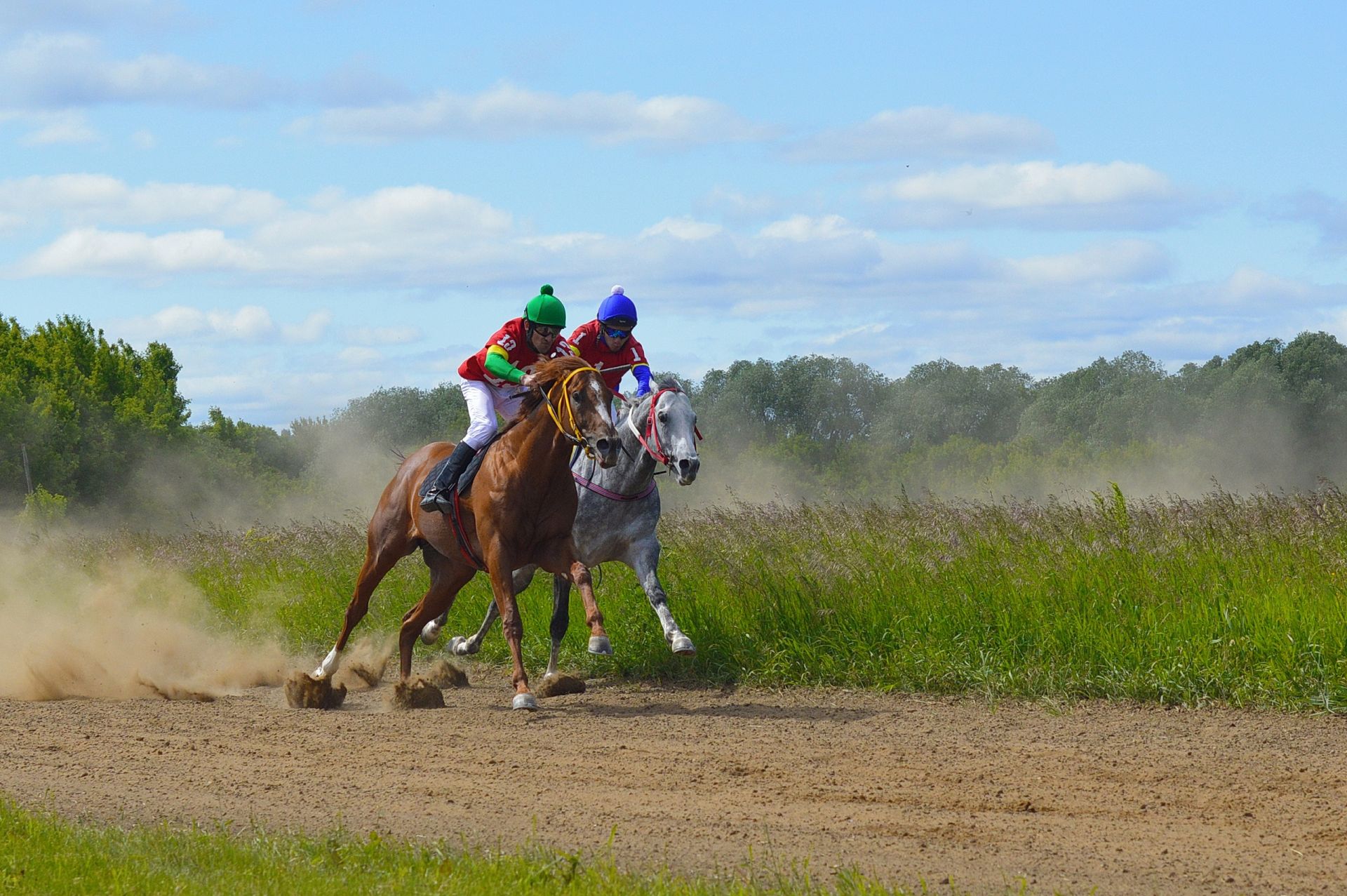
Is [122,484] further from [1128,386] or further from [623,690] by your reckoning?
[623,690]

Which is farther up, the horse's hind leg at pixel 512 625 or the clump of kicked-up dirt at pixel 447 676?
the horse's hind leg at pixel 512 625

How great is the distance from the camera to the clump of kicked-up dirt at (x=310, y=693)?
10.3 metres

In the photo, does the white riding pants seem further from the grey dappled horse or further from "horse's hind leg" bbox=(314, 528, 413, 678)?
"horse's hind leg" bbox=(314, 528, 413, 678)

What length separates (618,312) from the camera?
1089 centimetres

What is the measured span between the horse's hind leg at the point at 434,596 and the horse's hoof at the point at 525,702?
1.63 meters

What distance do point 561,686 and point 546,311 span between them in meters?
2.86

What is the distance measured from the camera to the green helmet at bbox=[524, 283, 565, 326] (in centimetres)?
1039

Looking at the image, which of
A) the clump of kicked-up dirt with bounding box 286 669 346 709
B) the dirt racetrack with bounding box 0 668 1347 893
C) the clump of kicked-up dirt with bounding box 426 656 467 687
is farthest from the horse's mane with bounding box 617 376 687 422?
the clump of kicked-up dirt with bounding box 286 669 346 709

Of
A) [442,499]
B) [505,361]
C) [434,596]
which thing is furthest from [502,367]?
[434,596]

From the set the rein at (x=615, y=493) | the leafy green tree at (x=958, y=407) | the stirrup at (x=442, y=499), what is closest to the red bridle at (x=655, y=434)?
the rein at (x=615, y=493)

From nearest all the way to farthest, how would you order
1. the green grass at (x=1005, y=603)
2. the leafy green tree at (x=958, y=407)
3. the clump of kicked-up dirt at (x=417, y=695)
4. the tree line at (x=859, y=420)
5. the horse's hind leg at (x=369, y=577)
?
1. the green grass at (x=1005, y=603)
2. the clump of kicked-up dirt at (x=417, y=695)
3. the horse's hind leg at (x=369, y=577)
4. the tree line at (x=859, y=420)
5. the leafy green tree at (x=958, y=407)

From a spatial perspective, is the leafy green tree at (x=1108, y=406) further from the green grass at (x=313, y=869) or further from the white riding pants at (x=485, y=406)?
the green grass at (x=313, y=869)

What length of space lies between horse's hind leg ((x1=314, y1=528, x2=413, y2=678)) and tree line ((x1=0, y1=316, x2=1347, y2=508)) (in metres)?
24.1

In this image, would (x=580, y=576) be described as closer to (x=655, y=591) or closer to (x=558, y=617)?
(x=655, y=591)
